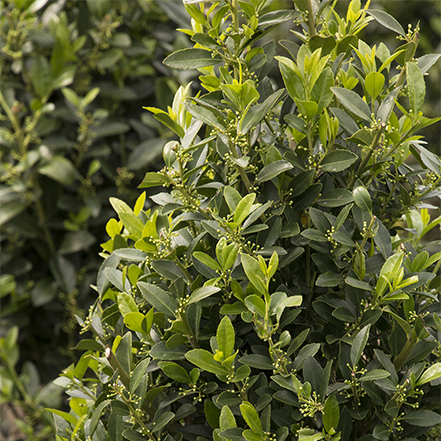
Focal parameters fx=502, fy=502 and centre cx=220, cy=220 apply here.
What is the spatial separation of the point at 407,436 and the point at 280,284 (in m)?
0.33

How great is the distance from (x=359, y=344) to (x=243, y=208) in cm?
27

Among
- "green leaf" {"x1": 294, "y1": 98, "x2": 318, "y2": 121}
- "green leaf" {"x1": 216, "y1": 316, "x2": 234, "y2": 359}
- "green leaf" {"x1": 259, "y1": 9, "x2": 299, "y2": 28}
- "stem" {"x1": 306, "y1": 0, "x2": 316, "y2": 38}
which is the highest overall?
"green leaf" {"x1": 259, "y1": 9, "x2": 299, "y2": 28}

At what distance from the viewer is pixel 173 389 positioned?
3.01 ft

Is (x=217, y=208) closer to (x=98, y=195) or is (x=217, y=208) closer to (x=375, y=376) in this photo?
(x=375, y=376)

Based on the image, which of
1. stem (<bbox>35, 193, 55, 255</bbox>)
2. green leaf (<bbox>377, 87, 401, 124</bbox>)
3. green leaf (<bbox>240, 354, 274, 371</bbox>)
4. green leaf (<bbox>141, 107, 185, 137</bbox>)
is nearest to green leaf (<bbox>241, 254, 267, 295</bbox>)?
green leaf (<bbox>240, 354, 274, 371</bbox>)

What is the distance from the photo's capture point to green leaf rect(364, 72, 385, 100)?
819 mm

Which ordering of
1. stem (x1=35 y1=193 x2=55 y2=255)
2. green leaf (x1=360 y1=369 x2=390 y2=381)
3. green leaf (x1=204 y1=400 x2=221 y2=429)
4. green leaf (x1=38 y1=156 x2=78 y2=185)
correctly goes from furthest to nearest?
1. stem (x1=35 y1=193 x2=55 y2=255)
2. green leaf (x1=38 y1=156 x2=78 y2=185)
3. green leaf (x1=204 y1=400 x2=221 y2=429)
4. green leaf (x1=360 y1=369 x2=390 y2=381)

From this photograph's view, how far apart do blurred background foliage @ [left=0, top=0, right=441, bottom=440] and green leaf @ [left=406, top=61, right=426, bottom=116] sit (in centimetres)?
138

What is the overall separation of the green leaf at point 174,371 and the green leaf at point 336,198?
0.37m

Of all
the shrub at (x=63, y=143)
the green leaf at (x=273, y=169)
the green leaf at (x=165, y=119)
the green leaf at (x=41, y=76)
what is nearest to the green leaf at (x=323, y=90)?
the green leaf at (x=273, y=169)

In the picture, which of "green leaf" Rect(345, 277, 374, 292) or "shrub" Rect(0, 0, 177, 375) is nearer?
"green leaf" Rect(345, 277, 374, 292)

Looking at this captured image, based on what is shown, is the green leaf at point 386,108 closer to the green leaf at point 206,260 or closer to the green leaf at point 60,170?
the green leaf at point 206,260

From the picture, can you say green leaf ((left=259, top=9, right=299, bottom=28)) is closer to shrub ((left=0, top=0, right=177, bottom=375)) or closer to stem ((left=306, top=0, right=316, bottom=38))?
stem ((left=306, top=0, right=316, bottom=38))

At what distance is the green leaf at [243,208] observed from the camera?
779mm
